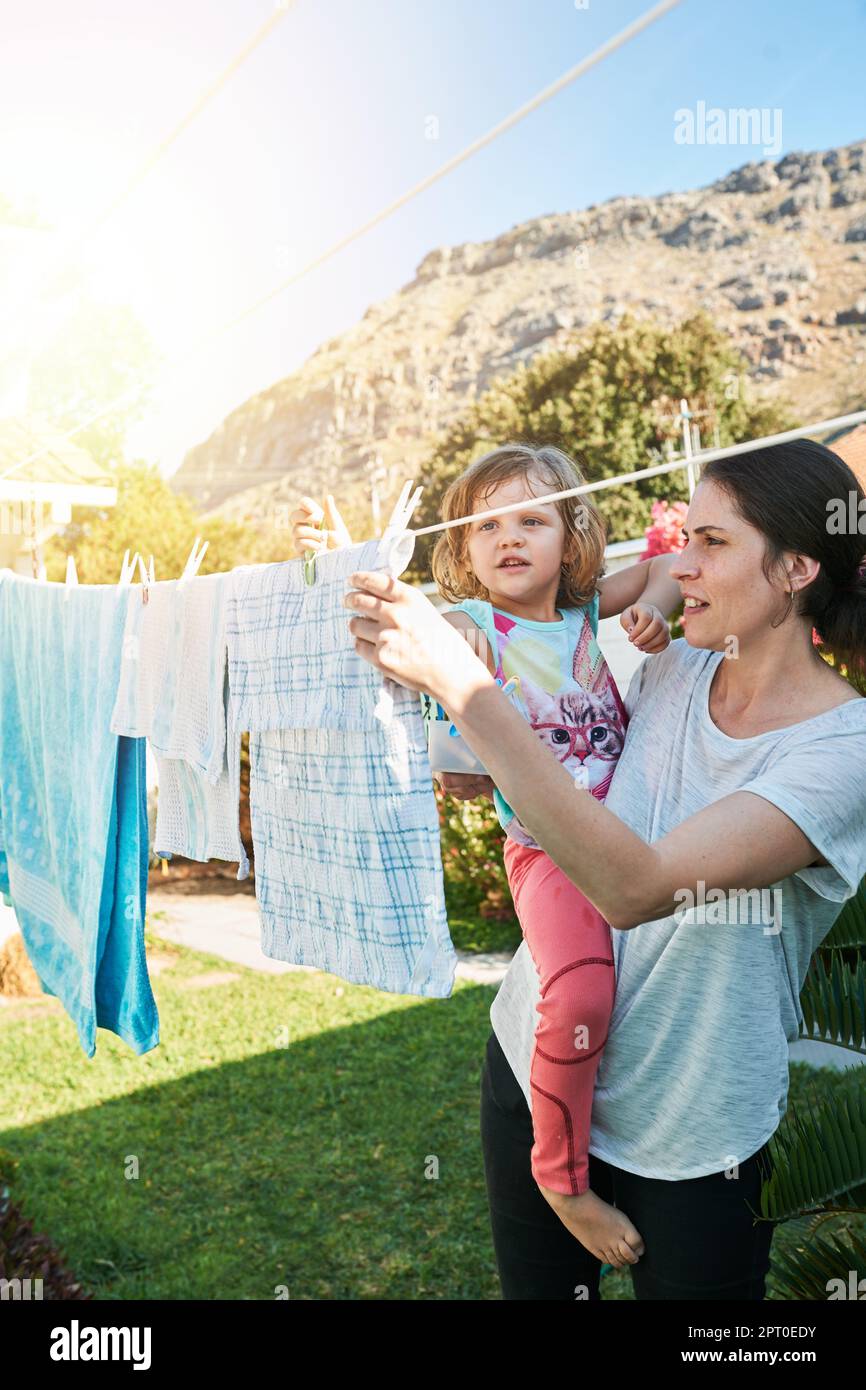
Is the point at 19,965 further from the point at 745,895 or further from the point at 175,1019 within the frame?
the point at 745,895

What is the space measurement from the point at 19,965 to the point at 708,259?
52.2m

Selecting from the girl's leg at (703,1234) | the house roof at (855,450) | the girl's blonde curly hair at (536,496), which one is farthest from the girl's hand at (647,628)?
the house roof at (855,450)

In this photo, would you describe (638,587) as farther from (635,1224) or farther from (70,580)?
(70,580)

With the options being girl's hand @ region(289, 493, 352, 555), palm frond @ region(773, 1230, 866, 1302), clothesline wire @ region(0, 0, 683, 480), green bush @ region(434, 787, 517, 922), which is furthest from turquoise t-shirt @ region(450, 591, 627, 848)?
green bush @ region(434, 787, 517, 922)

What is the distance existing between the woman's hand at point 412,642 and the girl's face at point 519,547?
0.48 m

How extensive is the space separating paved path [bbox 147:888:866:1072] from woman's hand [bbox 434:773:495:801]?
13.8 feet

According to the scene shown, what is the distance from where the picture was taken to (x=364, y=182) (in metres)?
45.0

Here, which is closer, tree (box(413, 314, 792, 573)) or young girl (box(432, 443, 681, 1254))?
young girl (box(432, 443, 681, 1254))

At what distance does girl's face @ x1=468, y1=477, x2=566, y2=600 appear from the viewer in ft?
6.20

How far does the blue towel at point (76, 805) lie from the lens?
234cm

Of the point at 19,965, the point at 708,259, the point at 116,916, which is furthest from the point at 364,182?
the point at 116,916

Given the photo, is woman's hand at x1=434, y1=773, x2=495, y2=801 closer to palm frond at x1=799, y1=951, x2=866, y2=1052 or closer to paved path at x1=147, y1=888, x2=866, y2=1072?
palm frond at x1=799, y1=951, x2=866, y2=1052

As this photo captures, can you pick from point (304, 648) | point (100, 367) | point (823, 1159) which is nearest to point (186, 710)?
point (304, 648)
